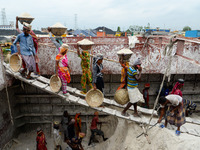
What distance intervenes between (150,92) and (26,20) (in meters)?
5.24

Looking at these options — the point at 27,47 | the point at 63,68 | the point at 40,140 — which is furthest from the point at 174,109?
the point at 27,47

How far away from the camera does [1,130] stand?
5.10 m

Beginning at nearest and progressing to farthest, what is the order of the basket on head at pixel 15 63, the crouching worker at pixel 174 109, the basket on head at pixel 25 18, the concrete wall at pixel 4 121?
the crouching worker at pixel 174 109 → the basket on head at pixel 25 18 → the basket on head at pixel 15 63 → the concrete wall at pixel 4 121

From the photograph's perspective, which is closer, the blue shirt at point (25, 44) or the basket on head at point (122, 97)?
the basket on head at point (122, 97)

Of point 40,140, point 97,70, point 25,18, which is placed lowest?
point 40,140

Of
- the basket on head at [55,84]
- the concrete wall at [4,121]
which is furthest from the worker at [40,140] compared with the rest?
the basket on head at [55,84]

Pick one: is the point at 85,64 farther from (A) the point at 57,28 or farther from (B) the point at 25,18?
(B) the point at 25,18

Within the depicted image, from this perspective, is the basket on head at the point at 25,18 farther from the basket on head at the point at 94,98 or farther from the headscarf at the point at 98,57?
the basket on head at the point at 94,98

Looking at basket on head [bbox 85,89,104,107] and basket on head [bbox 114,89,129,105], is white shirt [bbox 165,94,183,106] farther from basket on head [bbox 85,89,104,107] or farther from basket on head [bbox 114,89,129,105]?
basket on head [bbox 85,89,104,107]

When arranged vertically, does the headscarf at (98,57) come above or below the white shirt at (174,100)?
above

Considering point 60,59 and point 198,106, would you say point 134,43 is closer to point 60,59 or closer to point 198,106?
point 60,59

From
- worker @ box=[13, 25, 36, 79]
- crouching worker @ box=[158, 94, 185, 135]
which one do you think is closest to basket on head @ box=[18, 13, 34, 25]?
worker @ box=[13, 25, 36, 79]

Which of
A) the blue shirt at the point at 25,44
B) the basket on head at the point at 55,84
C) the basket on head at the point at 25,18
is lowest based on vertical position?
the basket on head at the point at 55,84

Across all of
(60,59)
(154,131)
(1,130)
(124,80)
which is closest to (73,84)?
(60,59)
